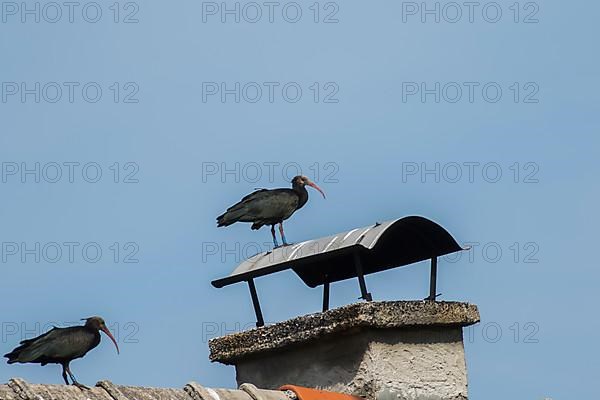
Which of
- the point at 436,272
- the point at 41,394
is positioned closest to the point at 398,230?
the point at 436,272

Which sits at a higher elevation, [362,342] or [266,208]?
[266,208]

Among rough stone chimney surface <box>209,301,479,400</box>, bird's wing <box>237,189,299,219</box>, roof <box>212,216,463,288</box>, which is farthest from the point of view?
bird's wing <box>237,189,299,219</box>

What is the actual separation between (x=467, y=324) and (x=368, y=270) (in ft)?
4.02

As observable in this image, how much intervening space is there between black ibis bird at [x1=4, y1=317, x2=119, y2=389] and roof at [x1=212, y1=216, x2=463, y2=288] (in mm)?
875

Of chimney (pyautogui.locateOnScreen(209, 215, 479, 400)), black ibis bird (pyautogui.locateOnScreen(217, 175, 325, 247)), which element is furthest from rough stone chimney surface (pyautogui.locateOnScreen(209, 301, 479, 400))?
black ibis bird (pyautogui.locateOnScreen(217, 175, 325, 247))

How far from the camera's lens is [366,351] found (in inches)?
281

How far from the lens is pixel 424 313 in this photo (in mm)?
7340

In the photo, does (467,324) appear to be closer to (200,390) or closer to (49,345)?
(200,390)

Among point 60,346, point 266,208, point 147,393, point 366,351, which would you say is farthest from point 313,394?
point 266,208

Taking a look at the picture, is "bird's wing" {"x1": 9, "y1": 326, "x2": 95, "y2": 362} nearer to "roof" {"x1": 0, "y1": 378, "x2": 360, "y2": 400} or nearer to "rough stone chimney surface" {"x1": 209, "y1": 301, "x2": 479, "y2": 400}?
"rough stone chimney surface" {"x1": 209, "y1": 301, "x2": 479, "y2": 400}

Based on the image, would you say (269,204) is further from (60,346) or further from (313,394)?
(313,394)

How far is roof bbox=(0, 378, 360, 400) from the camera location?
229 inches

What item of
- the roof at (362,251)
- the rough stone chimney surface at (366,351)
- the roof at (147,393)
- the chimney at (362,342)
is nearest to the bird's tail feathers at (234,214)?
the roof at (362,251)

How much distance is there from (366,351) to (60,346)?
6.29ft
